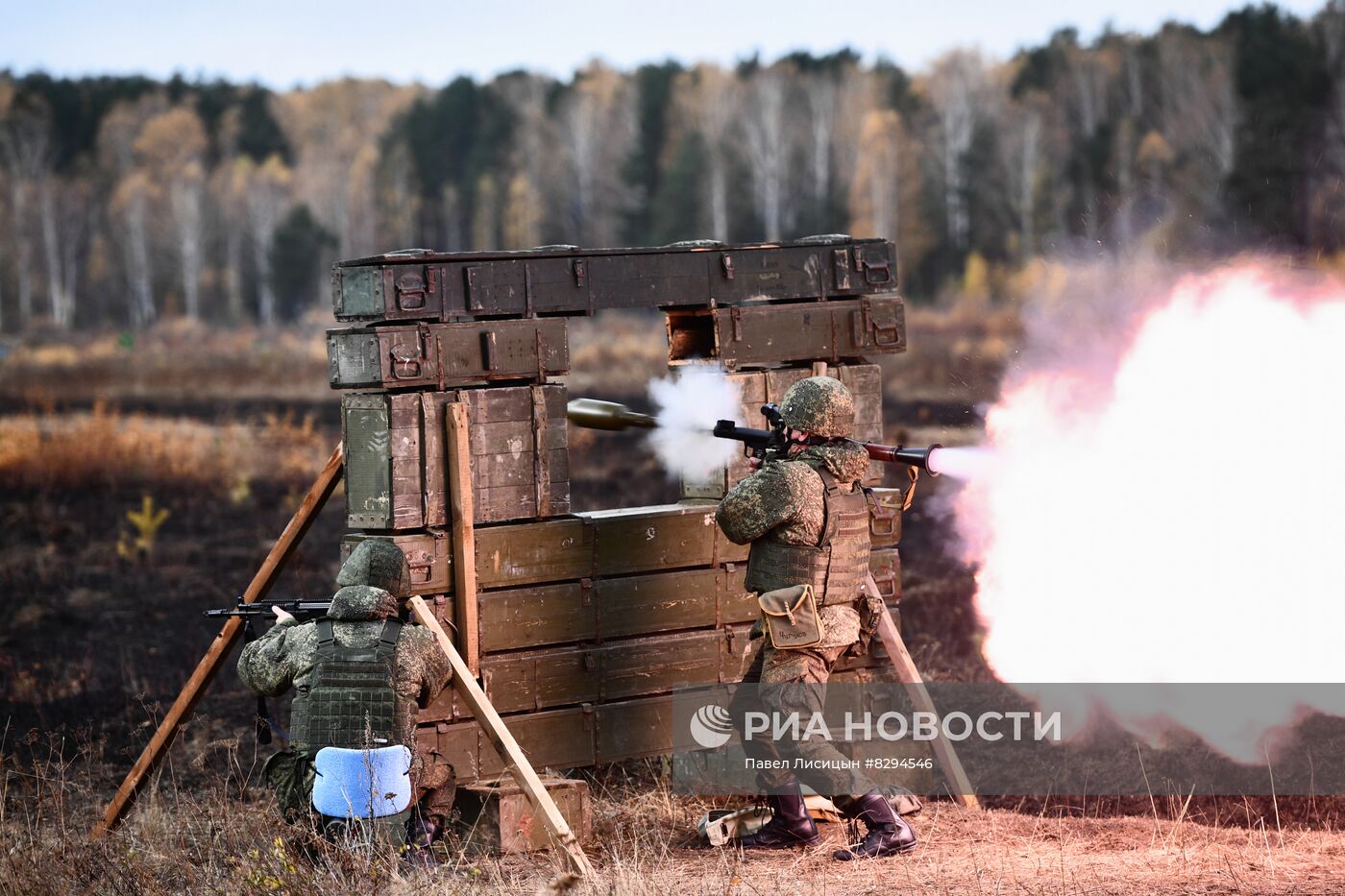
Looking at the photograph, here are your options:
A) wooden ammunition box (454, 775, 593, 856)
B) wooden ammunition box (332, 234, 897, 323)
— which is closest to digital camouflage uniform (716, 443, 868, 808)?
wooden ammunition box (454, 775, 593, 856)

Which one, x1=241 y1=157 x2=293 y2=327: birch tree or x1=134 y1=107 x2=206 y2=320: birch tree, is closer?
x1=134 y1=107 x2=206 y2=320: birch tree

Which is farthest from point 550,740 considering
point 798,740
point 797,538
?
point 797,538

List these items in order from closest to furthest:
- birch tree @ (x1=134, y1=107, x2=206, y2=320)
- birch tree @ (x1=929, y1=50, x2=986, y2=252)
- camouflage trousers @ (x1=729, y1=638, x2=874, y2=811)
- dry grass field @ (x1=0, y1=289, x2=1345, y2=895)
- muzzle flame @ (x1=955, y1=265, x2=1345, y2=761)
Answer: dry grass field @ (x1=0, y1=289, x2=1345, y2=895), camouflage trousers @ (x1=729, y1=638, x2=874, y2=811), muzzle flame @ (x1=955, y1=265, x2=1345, y2=761), birch tree @ (x1=929, y1=50, x2=986, y2=252), birch tree @ (x1=134, y1=107, x2=206, y2=320)

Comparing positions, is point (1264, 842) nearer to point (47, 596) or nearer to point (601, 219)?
point (47, 596)

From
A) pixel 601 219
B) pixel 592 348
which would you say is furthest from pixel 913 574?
pixel 601 219

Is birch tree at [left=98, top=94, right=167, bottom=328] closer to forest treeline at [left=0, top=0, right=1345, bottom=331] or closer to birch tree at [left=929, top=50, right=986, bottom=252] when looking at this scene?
forest treeline at [left=0, top=0, right=1345, bottom=331]

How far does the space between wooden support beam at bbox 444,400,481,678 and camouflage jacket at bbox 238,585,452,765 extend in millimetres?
490

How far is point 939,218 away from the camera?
55.9m

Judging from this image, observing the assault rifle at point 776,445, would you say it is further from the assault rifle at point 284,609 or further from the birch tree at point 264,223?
the birch tree at point 264,223

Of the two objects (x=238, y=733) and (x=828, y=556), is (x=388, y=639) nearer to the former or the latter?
(x=828, y=556)

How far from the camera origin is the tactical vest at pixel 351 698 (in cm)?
715

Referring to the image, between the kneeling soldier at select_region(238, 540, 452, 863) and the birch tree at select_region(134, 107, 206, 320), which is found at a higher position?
the birch tree at select_region(134, 107, 206, 320)

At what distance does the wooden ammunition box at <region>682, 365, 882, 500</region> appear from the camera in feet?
29.5

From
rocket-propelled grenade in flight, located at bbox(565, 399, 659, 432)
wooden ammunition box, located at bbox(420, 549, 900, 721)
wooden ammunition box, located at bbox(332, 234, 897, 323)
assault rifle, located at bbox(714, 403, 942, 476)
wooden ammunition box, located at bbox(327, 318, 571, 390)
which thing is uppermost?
wooden ammunition box, located at bbox(332, 234, 897, 323)
